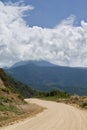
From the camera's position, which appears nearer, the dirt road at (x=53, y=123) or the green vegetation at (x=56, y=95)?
the dirt road at (x=53, y=123)

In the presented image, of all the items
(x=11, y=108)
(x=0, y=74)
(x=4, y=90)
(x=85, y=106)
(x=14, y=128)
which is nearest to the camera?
(x=14, y=128)

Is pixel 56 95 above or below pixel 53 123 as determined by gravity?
above

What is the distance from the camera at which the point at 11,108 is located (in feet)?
146

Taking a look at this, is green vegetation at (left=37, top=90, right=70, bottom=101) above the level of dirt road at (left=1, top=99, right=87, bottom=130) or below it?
above

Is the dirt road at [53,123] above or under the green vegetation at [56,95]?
under

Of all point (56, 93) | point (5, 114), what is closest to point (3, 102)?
point (5, 114)

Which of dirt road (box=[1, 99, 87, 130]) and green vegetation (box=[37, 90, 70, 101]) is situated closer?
dirt road (box=[1, 99, 87, 130])

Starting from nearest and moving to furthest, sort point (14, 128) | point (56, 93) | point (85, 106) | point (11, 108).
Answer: point (14, 128) < point (11, 108) < point (85, 106) < point (56, 93)

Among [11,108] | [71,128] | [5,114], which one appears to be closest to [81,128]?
[71,128]

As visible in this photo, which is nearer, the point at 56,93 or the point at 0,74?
the point at 0,74

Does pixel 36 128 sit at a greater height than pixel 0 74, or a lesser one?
lesser

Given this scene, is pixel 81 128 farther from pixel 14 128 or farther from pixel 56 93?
pixel 56 93

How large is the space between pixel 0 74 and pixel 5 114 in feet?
124

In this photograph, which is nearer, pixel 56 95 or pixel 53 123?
pixel 53 123
